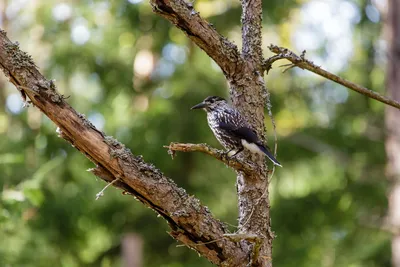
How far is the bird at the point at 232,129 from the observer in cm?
443

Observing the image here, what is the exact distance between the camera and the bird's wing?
14.5ft

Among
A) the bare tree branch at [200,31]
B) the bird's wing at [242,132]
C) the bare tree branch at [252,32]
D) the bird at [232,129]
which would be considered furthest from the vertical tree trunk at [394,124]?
the bare tree branch at [200,31]

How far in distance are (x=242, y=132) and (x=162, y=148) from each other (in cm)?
559

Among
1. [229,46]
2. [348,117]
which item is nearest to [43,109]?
[229,46]

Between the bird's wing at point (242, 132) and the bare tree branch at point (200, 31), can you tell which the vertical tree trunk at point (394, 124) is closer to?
the bird's wing at point (242, 132)

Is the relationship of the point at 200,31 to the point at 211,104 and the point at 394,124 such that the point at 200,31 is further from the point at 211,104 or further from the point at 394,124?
the point at 394,124

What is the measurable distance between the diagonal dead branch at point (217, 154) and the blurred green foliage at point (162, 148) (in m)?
5.27

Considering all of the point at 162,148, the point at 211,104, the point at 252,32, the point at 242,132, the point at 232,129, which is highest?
the point at 162,148

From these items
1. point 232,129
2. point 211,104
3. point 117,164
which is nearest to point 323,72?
point 232,129

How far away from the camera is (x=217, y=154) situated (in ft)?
13.2

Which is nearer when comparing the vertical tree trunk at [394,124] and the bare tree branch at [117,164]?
the bare tree branch at [117,164]

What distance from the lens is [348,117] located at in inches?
498

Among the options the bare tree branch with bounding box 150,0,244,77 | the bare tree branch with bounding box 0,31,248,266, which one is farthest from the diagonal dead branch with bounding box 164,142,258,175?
the bare tree branch with bounding box 150,0,244,77

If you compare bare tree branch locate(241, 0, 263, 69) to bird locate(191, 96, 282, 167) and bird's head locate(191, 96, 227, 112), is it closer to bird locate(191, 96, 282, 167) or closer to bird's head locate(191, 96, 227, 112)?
bird locate(191, 96, 282, 167)
